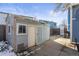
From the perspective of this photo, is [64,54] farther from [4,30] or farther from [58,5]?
[4,30]

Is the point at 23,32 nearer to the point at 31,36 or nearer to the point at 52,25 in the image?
the point at 31,36

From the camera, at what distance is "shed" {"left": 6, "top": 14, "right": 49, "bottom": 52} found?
7.97 ft

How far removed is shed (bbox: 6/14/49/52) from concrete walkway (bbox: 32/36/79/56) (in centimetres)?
13

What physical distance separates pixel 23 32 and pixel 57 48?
0.73 metres

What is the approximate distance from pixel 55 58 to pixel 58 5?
103 centimetres

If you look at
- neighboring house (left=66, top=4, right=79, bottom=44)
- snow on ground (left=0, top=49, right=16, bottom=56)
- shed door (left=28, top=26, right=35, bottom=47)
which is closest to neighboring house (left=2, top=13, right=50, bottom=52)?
shed door (left=28, top=26, right=35, bottom=47)

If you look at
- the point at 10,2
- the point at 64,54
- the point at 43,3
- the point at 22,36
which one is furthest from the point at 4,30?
the point at 64,54

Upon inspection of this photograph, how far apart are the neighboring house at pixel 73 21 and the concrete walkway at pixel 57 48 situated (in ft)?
0.48

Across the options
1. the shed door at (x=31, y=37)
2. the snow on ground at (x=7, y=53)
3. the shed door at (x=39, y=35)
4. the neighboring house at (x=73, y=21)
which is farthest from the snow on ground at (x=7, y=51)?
the neighboring house at (x=73, y=21)

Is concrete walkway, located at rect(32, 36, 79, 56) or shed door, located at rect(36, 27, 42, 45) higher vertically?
shed door, located at rect(36, 27, 42, 45)

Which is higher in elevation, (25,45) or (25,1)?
(25,1)

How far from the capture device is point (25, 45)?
97.2 inches

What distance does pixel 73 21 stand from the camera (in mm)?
2469

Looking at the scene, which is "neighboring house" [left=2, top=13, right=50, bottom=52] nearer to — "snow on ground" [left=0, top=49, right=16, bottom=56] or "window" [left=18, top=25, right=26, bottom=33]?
"window" [left=18, top=25, right=26, bottom=33]
